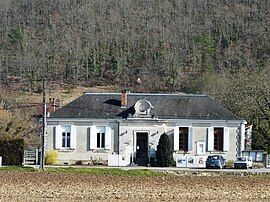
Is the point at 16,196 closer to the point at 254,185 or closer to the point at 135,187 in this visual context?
the point at 135,187

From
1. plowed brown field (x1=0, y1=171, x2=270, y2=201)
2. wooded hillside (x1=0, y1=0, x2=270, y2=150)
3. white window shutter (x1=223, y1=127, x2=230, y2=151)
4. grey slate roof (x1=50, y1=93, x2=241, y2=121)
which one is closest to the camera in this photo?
plowed brown field (x1=0, y1=171, x2=270, y2=201)

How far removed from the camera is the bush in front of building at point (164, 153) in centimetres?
4419

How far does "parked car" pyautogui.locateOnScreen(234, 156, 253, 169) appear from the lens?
142 ft

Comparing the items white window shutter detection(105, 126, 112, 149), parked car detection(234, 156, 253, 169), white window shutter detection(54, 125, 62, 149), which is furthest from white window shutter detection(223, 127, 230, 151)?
white window shutter detection(54, 125, 62, 149)

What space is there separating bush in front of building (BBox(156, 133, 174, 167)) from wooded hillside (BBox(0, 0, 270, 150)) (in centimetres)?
2135

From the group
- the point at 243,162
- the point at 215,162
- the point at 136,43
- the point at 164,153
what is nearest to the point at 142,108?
the point at 164,153

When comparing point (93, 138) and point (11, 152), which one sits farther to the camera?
point (93, 138)

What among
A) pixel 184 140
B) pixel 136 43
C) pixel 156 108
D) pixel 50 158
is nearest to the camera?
pixel 50 158

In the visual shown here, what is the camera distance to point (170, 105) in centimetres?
4756

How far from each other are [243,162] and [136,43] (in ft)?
227

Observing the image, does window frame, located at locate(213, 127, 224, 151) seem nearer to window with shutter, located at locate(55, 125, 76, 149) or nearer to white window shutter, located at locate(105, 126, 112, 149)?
white window shutter, located at locate(105, 126, 112, 149)

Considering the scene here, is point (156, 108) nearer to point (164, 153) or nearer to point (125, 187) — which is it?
point (164, 153)

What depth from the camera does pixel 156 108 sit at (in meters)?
47.3

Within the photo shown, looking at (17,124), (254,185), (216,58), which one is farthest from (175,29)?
(254,185)
